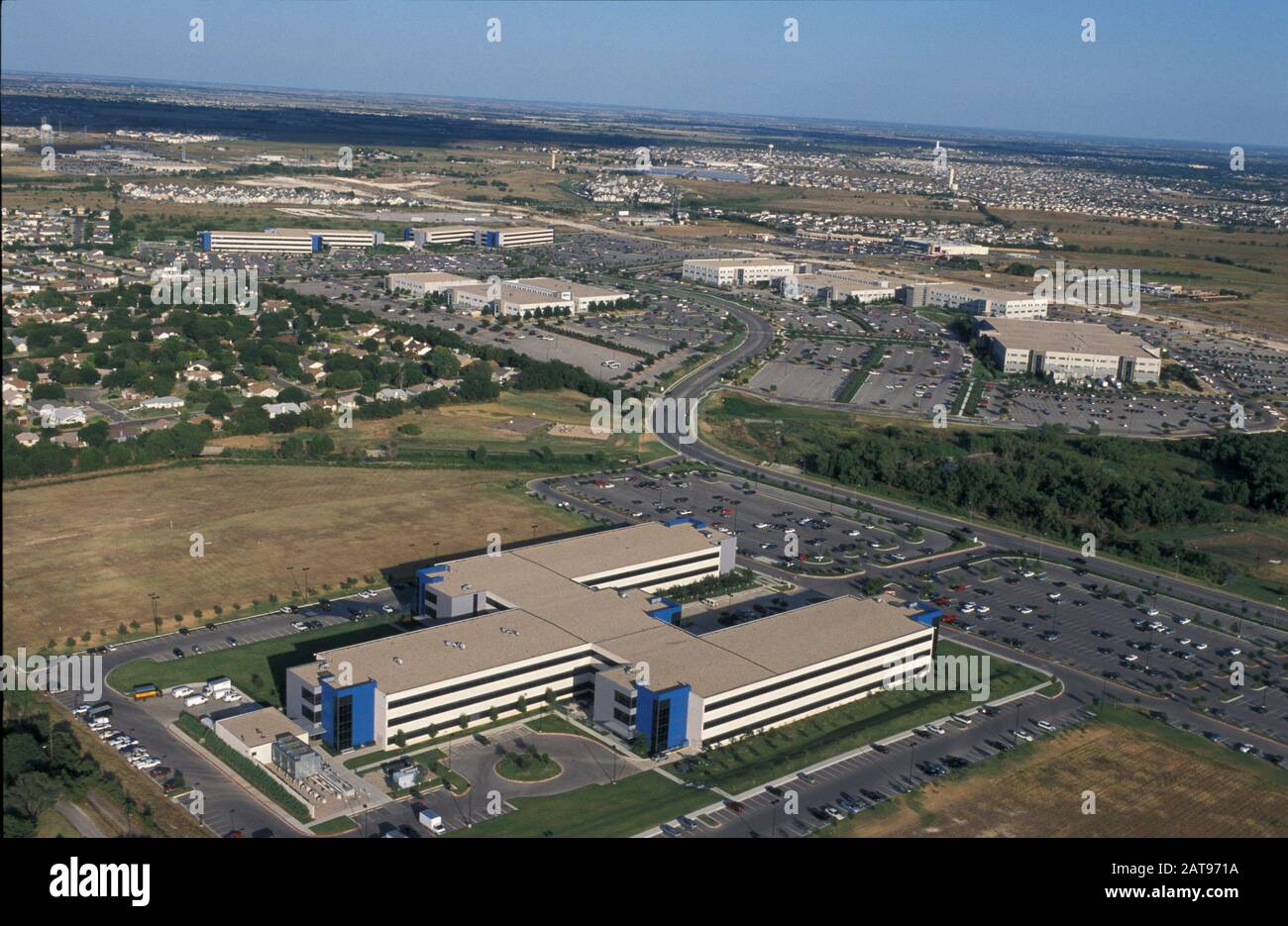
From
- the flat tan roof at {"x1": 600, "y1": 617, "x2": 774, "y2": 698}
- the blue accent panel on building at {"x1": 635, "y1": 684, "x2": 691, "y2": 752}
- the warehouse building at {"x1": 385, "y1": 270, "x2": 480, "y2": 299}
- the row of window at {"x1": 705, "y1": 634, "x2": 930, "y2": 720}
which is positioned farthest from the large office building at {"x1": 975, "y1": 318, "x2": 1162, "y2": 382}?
the blue accent panel on building at {"x1": 635, "y1": 684, "x2": 691, "y2": 752}

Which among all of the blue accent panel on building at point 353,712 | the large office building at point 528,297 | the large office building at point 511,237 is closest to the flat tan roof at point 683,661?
the blue accent panel on building at point 353,712

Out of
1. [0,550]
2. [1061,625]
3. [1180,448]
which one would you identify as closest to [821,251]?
[1180,448]

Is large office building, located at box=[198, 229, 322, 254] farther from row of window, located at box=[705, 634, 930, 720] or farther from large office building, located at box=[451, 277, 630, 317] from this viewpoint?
row of window, located at box=[705, 634, 930, 720]

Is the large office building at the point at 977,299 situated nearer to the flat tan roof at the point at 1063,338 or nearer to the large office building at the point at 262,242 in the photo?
the flat tan roof at the point at 1063,338

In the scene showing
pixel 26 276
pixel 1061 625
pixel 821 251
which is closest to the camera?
pixel 1061 625

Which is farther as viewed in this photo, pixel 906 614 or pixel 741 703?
pixel 906 614

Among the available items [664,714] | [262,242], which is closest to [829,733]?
[664,714]

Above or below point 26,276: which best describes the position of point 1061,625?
below
